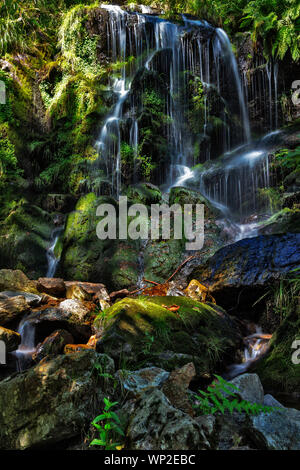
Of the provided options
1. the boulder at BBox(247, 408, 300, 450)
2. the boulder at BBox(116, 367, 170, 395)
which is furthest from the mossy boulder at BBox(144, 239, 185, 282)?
the boulder at BBox(247, 408, 300, 450)

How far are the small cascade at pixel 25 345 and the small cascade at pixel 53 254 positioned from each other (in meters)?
2.99

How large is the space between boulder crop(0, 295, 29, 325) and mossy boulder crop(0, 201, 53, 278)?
107 inches

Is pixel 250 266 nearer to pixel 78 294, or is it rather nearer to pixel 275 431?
pixel 275 431

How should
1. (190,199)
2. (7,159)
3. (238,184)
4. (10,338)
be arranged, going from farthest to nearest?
(7,159) < (238,184) < (190,199) < (10,338)

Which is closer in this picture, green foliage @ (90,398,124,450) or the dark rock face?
green foliage @ (90,398,124,450)

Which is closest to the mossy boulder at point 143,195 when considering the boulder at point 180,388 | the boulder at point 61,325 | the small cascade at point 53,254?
the small cascade at point 53,254

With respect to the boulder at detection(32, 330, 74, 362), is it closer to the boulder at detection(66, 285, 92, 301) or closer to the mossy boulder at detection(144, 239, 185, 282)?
the boulder at detection(66, 285, 92, 301)

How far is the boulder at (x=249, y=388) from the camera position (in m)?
1.83

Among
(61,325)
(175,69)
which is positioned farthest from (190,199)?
(175,69)

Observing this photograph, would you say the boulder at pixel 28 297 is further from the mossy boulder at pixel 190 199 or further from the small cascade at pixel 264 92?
the small cascade at pixel 264 92

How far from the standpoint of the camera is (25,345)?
399 centimetres

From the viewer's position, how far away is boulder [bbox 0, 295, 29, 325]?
13.7ft

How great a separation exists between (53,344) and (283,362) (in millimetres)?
2797

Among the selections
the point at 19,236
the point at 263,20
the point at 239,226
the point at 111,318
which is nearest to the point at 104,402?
the point at 111,318
